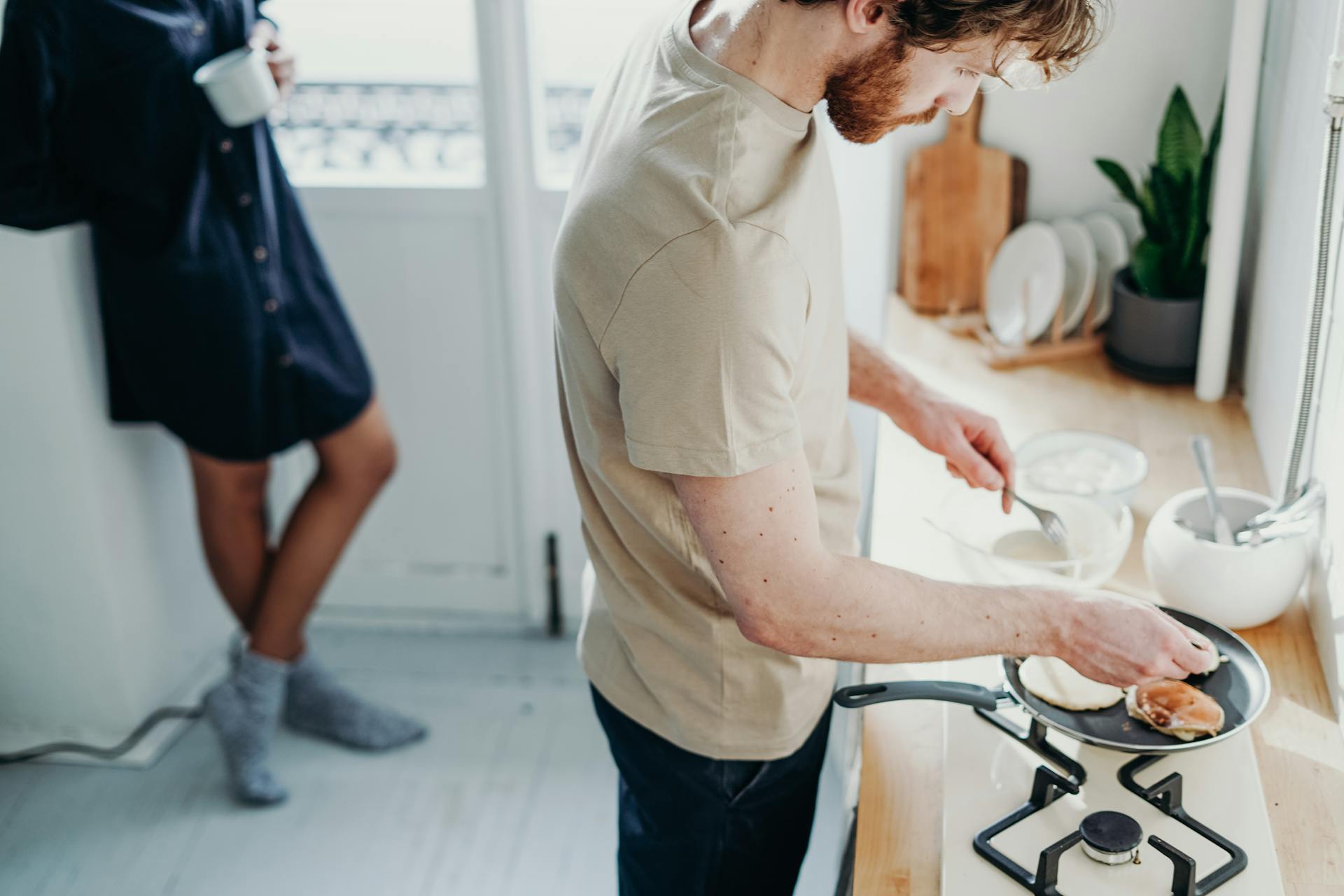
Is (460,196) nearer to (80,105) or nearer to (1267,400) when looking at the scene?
(80,105)

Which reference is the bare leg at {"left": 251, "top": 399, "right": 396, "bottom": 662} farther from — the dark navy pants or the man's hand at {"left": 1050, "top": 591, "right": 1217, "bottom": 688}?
the man's hand at {"left": 1050, "top": 591, "right": 1217, "bottom": 688}

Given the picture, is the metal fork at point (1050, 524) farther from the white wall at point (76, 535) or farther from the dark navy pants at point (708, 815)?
the white wall at point (76, 535)

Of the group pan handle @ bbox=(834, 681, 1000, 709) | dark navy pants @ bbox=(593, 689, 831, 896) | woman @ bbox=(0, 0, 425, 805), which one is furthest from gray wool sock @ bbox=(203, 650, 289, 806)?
pan handle @ bbox=(834, 681, 1000, 709)

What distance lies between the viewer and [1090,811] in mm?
1053

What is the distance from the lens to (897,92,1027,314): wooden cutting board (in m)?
2.02

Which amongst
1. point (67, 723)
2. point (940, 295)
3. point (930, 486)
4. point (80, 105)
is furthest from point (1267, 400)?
point (67, 723)

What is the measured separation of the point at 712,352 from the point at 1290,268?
3.17 feet

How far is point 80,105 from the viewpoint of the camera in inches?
73.0

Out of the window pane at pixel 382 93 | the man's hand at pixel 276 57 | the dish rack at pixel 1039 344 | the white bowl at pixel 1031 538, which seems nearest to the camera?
the white bowl at pixel 1031 538

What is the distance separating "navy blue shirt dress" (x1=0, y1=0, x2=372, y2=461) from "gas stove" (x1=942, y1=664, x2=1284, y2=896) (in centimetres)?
137

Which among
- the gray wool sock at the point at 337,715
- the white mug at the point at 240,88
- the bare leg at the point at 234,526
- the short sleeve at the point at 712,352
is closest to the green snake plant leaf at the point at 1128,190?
the short sleeve at the point at 712,352

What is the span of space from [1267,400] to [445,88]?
1.57m

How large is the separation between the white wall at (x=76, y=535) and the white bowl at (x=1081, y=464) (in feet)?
5.08

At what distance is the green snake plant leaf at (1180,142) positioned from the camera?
1.79 m
